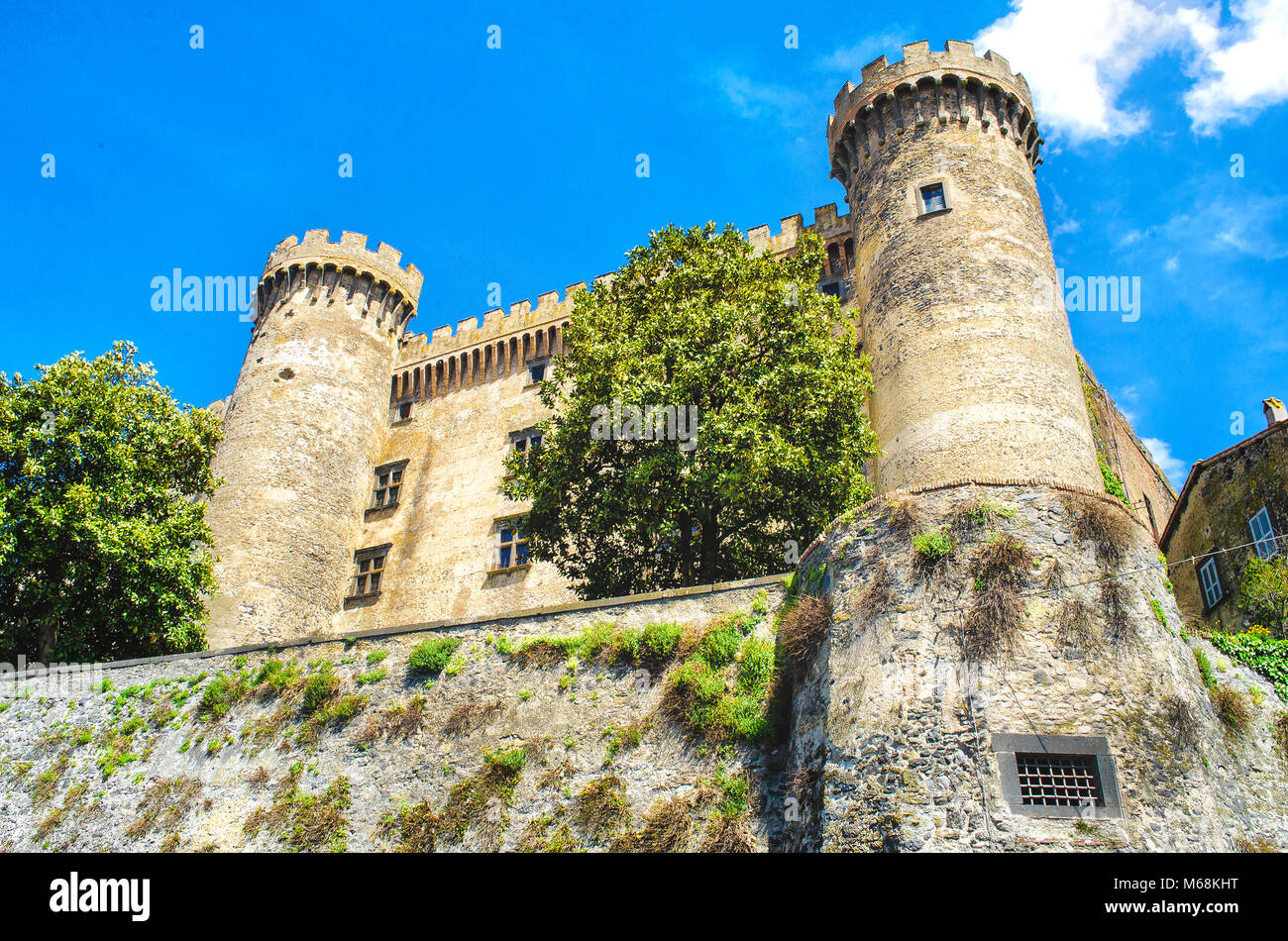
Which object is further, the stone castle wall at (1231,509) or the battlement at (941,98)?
the battlement at (941,98)

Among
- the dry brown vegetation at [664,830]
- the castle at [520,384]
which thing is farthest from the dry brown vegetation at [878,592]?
the castle at [520,384]

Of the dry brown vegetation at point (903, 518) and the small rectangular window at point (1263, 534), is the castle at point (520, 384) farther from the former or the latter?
the dry brown vegetation at point (903, 518)

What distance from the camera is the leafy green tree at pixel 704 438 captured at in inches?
797

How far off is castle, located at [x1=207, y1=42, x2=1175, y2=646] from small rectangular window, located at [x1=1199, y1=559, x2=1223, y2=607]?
373cm

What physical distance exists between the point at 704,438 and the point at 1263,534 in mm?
13310

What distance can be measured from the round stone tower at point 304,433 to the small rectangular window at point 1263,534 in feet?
83.6

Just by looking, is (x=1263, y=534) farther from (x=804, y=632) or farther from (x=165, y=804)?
(x=165, y=804)

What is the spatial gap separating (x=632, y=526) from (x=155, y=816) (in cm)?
1088

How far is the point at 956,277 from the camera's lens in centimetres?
2494
